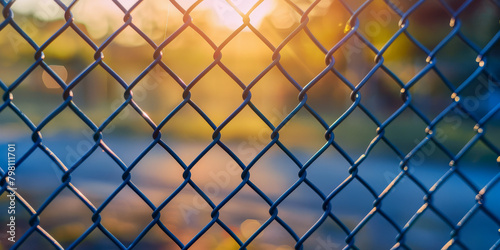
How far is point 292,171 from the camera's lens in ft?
22.7

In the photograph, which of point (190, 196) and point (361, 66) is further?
point (361, 66)

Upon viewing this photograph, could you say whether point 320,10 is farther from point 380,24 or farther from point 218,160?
point 218,160

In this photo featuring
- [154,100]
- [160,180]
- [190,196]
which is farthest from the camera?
[154,100]

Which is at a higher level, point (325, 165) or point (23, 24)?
point (23, 24)

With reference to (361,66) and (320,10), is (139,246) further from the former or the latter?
(361,66)

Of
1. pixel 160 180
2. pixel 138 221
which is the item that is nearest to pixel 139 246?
pixel 138 221

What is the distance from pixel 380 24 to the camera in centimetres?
465

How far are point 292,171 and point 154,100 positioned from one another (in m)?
3.26

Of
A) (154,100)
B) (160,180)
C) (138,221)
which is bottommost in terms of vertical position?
(138,221)

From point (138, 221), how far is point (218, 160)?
335cm

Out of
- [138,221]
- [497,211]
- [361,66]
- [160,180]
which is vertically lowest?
[497,211]

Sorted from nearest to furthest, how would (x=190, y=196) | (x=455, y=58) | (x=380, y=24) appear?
1. (x=380, y=24)
2. (x=190, y=196)
3. (x=455, y=58)

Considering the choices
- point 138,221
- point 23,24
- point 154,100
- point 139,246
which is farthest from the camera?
point 154,100

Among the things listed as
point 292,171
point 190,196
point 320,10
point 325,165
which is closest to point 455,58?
point 320,10
